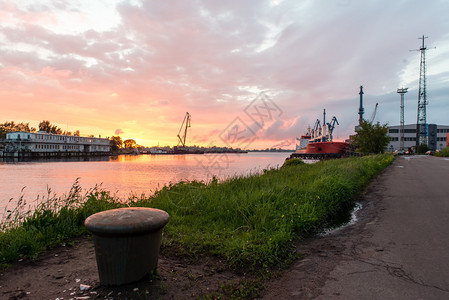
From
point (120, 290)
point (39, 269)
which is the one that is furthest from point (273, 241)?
point (39, 269)

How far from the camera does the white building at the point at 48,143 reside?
8094 cm

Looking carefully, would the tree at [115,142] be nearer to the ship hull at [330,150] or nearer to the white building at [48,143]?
the white building at [48,143]

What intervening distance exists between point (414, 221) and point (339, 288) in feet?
14.4

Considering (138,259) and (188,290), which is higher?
(138,259)

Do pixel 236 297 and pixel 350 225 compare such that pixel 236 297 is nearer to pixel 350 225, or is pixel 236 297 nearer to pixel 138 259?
pixel 138 259

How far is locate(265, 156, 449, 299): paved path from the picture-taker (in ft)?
11.2

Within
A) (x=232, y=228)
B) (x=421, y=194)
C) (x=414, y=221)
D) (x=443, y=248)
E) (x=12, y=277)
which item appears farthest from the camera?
(x=421, y=194)

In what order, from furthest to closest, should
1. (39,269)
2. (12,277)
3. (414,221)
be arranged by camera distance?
(414,221)
(39,269)
(12,277)

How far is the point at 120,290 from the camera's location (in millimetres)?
3439

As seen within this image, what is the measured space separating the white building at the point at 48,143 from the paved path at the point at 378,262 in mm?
94787

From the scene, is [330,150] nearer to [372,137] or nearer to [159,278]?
[372,137]

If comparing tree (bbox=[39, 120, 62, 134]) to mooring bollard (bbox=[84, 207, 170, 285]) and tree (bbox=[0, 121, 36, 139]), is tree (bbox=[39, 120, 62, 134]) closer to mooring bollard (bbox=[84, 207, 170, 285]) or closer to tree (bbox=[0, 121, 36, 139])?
tree (bbox=[0, 121, 36, 139])

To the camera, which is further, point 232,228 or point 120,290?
point 232,228

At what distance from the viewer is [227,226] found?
5945mm
